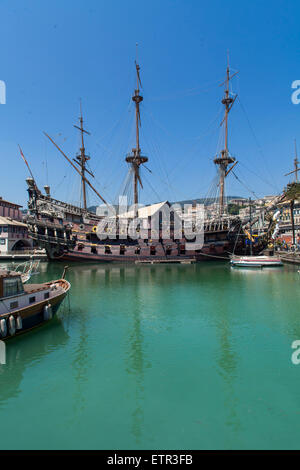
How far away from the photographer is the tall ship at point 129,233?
153ft

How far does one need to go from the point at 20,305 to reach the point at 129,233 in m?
35.8

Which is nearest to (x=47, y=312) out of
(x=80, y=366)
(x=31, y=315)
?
(x=31, y=315)

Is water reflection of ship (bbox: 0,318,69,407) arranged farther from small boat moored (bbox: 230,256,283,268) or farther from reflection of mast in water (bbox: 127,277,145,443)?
small boat moored (bbox: 230,256,283,268)

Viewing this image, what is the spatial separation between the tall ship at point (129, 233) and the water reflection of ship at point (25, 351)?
32.9m

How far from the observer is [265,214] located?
170 feet

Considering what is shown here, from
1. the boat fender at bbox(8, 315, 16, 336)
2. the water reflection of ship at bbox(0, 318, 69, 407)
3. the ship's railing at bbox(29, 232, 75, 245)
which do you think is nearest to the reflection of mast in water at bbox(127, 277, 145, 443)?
the water reflection of ship at bbox(0, 318, 69, 407)

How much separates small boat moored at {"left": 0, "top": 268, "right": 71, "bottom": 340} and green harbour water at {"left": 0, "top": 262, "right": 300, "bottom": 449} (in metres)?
0.70

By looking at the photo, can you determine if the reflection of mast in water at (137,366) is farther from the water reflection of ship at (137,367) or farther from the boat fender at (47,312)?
the boat fender at (47,312)

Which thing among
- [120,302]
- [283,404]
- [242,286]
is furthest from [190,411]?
[242,286]

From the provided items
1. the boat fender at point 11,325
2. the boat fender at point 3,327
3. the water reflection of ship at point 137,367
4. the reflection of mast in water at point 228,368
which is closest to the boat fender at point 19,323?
the boat fender at point 11,325

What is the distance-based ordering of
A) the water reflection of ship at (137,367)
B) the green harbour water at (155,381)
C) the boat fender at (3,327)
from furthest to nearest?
the boat fender at (3,327) → the water reflection of ship at (137,367) → the green harbour water at (155,381)

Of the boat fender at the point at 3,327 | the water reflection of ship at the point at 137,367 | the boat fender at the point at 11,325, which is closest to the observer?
the water reflection of ship at the point at 137,367

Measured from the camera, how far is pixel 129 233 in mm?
48938
